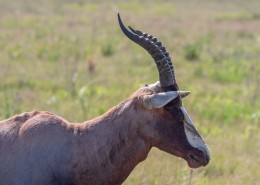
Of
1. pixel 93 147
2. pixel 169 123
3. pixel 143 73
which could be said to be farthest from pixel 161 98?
pixel 143 73

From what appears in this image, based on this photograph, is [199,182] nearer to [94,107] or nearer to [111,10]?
[94,107]

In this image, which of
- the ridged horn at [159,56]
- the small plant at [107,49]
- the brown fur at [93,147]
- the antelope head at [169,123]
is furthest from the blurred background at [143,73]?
the ridged horn at [159,56]

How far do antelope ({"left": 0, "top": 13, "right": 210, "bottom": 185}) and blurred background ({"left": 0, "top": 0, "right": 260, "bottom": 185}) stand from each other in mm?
2101

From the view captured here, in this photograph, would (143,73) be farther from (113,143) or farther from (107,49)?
(113,143)

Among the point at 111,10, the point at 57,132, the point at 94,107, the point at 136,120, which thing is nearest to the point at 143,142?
the point at 136,120

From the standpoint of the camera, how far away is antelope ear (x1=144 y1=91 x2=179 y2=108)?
598cm

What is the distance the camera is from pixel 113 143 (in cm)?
629

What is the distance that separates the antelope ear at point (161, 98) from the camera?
598cm

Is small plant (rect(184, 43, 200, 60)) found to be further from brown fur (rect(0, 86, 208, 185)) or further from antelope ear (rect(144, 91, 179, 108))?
antelope ear (rect(144, 91, 179, 108))

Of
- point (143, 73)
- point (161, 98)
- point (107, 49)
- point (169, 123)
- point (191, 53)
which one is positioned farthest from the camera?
point (191, 53)

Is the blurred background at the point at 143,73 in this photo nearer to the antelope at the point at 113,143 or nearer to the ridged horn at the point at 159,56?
the antelope at the point at 113,143

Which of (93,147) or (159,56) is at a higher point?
(159,56)

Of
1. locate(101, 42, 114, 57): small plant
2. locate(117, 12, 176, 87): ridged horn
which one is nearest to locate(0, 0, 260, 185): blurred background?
locate(101, 42, 114, 57): small plant

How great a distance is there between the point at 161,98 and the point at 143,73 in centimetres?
1318
